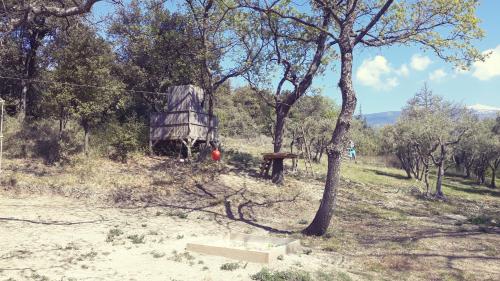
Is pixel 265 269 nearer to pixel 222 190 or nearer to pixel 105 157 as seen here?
pixel 222 190

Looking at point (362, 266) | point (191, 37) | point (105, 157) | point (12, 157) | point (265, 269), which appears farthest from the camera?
point (191, 37)

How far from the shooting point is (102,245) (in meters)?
8.34

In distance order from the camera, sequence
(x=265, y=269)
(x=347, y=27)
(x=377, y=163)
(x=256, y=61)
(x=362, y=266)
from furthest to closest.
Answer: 1. (x=377, y=163)
2. (x=256, y=61)
3. (x=347, y=27)
4. (x=362, y=266)
5. (x=265, y=269)

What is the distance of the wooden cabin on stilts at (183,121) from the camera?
18266 millimetres

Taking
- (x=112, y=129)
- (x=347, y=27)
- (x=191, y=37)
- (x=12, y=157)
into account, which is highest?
(x=191, y=37)

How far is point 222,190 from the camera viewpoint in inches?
598

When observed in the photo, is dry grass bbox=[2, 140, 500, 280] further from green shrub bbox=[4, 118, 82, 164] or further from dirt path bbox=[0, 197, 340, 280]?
dirt path bbox=[0, 197, 340, 280]

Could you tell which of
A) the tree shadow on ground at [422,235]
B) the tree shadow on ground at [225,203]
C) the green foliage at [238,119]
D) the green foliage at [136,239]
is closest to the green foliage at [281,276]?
the green foliage at [136,239]

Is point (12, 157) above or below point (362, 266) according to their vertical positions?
above

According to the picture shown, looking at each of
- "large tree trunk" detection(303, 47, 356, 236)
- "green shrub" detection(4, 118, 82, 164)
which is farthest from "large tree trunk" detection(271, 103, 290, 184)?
"green shrub" detection(4, 118, 82, 164)

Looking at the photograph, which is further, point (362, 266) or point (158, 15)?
point (158, 15)

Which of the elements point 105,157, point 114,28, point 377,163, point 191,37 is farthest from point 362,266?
point 377,163

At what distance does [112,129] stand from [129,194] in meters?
4.48

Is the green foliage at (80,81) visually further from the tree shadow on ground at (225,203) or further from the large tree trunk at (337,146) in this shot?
the large tree trunk at (337,146)
